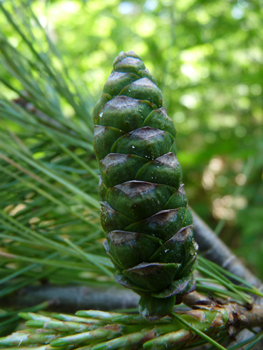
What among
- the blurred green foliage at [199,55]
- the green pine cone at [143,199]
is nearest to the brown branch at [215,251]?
the green pine cone at [143,199]

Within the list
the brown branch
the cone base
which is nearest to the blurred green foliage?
the brown branch

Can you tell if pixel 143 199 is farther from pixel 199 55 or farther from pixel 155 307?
pixel 199 55

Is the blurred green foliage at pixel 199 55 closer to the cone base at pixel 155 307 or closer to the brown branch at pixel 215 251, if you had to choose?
the brown branch at pixel 215 251

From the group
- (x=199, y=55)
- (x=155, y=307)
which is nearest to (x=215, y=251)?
(x=155, y=307)

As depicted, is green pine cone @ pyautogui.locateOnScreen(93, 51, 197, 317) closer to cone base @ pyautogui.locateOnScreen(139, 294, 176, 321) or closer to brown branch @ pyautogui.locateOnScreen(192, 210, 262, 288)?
cone base @ pyautogui.locateOnScreen(139, 294, 176, 321)

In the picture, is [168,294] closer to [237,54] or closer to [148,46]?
[148,46]
